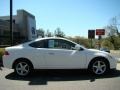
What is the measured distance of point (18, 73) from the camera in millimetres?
9773

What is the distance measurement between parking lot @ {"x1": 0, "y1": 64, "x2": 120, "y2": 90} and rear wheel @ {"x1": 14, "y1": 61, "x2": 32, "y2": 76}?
0.82 feet

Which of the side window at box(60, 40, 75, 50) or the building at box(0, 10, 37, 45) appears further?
the building at box(0, 10, 37, 45)

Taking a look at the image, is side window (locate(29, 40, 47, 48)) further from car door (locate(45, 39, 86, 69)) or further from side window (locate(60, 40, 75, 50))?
side window (locate(60, 40, 75, 50))

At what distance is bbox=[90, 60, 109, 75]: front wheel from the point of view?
9656 mm

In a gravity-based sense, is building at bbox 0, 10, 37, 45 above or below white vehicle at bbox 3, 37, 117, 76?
above

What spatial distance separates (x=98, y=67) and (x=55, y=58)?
1.76m

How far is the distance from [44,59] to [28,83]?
1432 millimetres

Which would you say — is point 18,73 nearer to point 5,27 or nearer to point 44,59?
point 44,59

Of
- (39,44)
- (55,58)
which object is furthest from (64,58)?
(39,44)

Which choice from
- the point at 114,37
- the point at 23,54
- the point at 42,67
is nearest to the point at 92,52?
the point at 42,67

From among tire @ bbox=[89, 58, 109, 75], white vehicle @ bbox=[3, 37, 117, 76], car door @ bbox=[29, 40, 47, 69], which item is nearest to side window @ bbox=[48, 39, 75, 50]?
white vehicle @ bbox=[3, 37, 117, 76]

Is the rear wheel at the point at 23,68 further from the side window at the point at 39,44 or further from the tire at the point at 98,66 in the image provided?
the tire at the point at 98,66

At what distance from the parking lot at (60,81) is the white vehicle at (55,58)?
0.39 meters

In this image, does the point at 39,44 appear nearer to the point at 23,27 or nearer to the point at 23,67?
the point at 23,67
